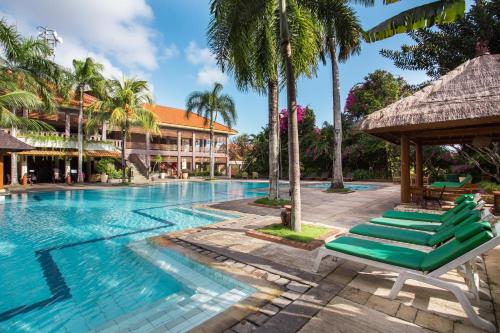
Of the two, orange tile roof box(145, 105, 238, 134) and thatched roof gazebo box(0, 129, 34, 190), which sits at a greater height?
orange tile roof box(145, 105, 238, 134)

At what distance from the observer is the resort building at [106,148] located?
22.1 metres

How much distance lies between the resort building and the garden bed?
65.4ft

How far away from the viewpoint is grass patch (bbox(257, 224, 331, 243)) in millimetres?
5605

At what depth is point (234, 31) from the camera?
6.55 m

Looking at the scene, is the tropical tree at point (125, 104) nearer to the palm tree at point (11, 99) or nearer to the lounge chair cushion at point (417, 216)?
the palm tree at point (11, 99)

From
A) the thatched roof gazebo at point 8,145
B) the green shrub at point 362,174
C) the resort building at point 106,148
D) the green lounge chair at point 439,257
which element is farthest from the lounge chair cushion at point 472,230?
the resort building at point 106,148

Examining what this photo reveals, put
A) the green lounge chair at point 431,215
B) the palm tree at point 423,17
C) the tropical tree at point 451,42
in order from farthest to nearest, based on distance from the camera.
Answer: the tropical tree at point 451,42 → the green lounge chair at point 431,215 → the palm tree at point 423,17

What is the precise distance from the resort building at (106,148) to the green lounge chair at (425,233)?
22218 millimetres

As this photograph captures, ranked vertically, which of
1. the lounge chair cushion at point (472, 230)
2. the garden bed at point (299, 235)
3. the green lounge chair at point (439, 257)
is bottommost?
the garden bed at point (299, 235)

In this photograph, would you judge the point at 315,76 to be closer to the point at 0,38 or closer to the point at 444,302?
the point at 444,302

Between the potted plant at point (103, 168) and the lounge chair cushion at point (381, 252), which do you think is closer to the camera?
the lounge chair cushion at point (381, 252)

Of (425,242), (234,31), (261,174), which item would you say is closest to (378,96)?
(261,174)

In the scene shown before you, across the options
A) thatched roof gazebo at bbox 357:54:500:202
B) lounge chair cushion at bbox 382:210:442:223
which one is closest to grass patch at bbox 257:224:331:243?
lounge chair cushion at bbox 382:210:442:223

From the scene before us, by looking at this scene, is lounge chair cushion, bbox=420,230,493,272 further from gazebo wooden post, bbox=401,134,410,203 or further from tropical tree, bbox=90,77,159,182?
tropical tree, bbox=90,77,159,182
